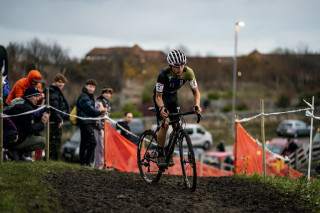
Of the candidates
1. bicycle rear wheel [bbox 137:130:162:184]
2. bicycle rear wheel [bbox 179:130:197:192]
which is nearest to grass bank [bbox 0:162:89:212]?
bicycle rear wheel [bbox 137:130:162:184]

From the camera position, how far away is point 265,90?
5841cm

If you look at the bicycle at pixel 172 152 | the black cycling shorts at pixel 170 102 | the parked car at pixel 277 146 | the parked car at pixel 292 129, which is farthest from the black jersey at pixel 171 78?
the parked car at pixel 292 129

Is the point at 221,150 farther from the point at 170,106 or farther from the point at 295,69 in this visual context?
the point at 295,69

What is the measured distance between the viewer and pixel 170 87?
302 inches

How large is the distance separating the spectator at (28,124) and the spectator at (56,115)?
787 mm

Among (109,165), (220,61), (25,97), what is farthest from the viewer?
(220,61)

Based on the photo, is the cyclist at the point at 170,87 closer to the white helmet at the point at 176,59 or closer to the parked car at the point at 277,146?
the white helmet at the point at 176,59

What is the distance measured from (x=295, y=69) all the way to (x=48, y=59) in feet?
108

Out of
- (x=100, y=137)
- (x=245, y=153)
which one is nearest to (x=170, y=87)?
(x=245, y=153)

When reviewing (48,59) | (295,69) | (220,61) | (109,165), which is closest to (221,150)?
(48,59)

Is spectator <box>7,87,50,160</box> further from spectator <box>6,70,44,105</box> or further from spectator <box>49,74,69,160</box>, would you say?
spectator <box>49,74,69,160</box>

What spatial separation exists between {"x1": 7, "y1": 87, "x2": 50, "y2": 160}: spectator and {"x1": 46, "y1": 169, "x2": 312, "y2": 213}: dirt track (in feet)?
5.33

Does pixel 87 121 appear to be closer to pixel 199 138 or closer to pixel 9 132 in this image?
pixel 9 132

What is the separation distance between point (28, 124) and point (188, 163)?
164 inches
